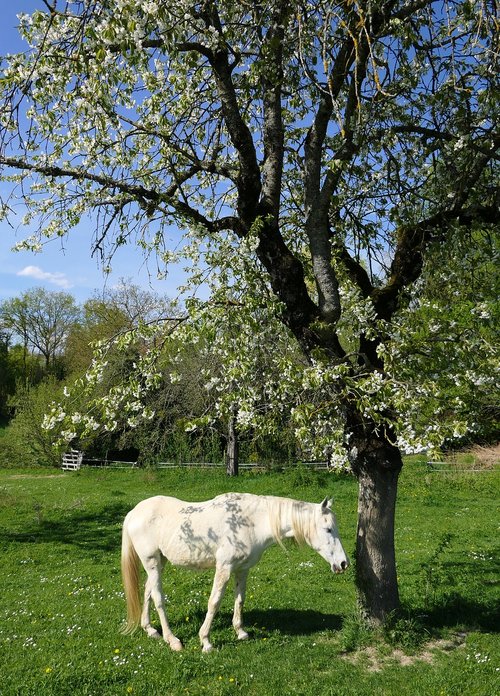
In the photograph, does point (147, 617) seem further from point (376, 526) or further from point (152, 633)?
point (376, 526)

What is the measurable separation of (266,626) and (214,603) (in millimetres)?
1159

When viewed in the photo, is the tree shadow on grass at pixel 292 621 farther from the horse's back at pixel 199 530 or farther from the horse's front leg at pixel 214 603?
the horse's back at pixel 199 530

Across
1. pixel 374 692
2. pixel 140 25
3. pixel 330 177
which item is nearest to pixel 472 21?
pixel 330 177

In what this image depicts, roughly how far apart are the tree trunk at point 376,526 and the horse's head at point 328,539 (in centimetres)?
62

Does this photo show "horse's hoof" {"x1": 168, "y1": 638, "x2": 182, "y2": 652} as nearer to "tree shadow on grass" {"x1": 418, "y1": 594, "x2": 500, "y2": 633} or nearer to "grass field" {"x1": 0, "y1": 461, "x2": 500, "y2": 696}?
"grass field" {"x1": 0, "y1": 461, "x2": 500, "y2": 696}

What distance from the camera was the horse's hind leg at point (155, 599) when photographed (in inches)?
270

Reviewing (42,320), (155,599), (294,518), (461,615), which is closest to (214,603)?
(155,599)

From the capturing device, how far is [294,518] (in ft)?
Answer: 22.6

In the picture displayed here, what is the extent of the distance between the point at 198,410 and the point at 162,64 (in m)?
16.5

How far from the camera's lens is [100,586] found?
10125 millimetres

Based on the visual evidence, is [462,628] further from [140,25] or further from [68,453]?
[68,453]

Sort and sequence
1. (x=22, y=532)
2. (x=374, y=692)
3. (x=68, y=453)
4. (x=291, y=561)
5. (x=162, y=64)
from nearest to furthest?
(x=374, y=692)
(x=162, y=64)
(x=291, y=561)
(x=22, y=532)
(x=68, y=453)

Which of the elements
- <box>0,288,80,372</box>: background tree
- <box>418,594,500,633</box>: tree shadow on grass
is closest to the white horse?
<box>418,594,500,633</box>: tree shadow on grass

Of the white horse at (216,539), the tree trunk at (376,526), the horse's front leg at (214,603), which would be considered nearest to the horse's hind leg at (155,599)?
the white horse at (216,539)
